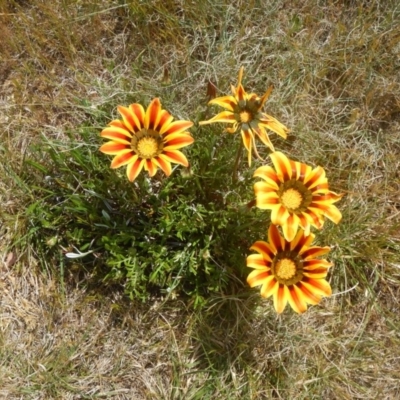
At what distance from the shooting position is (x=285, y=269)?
1.73 metres

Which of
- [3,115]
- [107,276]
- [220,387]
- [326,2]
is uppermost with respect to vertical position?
[326,2]

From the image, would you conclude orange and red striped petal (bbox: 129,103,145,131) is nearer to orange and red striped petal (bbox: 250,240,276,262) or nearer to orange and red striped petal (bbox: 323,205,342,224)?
orange and red striped petal (bbox: 250,240,276,262)

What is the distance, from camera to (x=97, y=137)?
7.06 ft

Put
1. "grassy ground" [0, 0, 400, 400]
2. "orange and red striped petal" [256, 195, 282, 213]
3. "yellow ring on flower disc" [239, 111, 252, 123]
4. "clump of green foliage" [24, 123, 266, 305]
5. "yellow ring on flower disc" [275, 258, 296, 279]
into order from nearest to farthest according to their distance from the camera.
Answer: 1. "orange and red striped petal" [256, 195, 282, 213]
2. "yellow ring on flower disc" [239, 111, 252, 123]
3. "yellow ring on flower disc" [275, 258, 296, 279]
4. "clump of green foliage" [24, 123, 266, 305]
5. "grassy ground" [0, 0, 400, 400]

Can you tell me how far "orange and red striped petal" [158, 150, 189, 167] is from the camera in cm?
159

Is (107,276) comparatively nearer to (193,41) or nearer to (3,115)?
(3,115)

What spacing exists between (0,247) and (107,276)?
0.52 metres

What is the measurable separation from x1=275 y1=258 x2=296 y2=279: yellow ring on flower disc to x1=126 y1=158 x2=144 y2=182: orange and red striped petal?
55 cm

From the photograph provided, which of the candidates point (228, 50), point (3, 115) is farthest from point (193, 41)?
point (3, 115)

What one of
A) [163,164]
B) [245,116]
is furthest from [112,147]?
[245,116]

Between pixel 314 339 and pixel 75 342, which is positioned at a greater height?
pixel 314 339

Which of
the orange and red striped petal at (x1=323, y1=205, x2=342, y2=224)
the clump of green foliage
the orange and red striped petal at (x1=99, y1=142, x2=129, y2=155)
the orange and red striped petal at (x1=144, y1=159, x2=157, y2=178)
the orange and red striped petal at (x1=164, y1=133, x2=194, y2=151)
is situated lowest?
the clump of green foliage

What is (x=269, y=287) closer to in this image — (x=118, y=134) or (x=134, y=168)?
(x=134, y=168)

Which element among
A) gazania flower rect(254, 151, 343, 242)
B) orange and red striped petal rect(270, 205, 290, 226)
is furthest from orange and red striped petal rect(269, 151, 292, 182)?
orange and red striped petal rect(270, 205, 290, 226)
